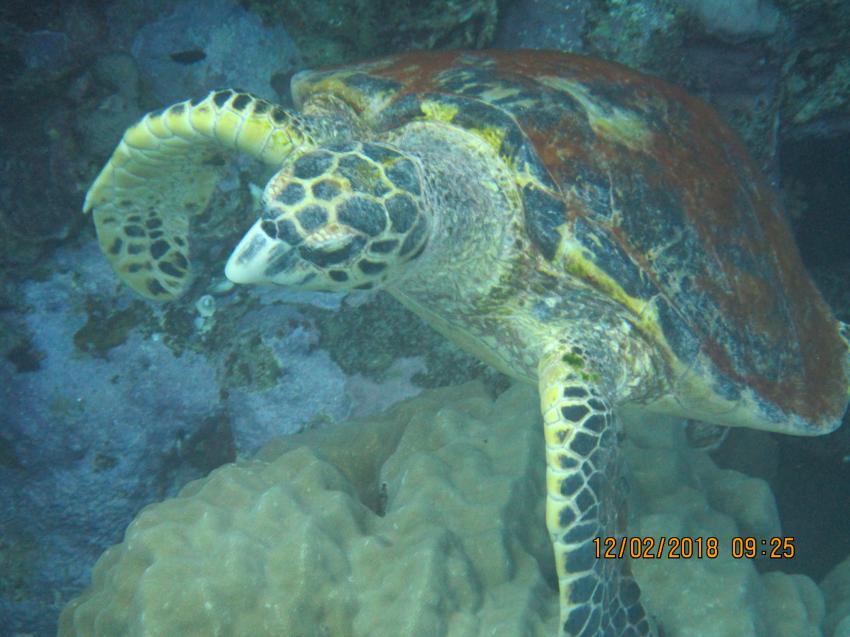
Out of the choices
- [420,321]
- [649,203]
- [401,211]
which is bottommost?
[420,321]

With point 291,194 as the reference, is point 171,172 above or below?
below

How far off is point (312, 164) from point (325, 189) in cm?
15

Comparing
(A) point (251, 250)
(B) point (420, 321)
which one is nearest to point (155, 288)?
(B) point (420, 321)

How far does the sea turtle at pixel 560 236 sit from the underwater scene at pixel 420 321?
2 cm

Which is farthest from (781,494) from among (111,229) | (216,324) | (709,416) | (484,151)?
(111,229)

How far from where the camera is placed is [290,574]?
2188mm

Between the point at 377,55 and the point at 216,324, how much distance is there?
203 centimetres

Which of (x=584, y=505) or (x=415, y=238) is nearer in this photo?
(x=584, y=505)

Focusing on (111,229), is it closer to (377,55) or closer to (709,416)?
(377,55)

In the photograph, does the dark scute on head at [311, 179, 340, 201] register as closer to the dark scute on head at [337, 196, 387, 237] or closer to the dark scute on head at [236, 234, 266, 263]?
the dark scute on head at [337, 196, 387, 237]

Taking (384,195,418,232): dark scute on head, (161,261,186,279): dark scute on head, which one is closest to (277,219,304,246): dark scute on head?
(384,195,418,232): dark scute on head

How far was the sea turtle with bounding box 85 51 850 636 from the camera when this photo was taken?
217cm

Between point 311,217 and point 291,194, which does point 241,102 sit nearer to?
point 291,194

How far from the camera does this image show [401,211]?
2.27 meters
